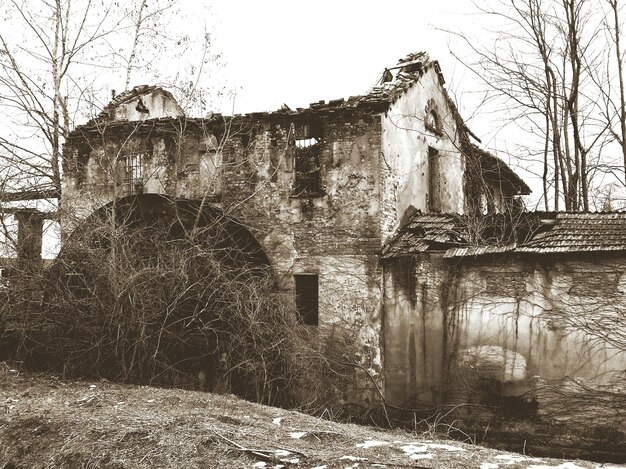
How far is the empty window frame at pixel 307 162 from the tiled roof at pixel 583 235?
4734 mm

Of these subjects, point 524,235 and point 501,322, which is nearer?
point 501,322

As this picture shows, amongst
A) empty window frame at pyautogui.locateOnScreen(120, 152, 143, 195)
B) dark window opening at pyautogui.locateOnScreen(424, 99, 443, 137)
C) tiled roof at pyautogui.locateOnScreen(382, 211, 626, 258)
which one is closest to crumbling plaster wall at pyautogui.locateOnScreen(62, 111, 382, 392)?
empty window frame at pyautogui.locateOnScreen(120, 152, 143, 195)

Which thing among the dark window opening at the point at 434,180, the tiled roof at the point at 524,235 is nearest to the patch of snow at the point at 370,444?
the tiled roof at the point at 524,235

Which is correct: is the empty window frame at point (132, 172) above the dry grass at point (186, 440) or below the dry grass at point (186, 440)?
above

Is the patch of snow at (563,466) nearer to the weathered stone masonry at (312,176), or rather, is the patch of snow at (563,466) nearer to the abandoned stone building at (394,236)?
the abandoned stone building at (394,236)

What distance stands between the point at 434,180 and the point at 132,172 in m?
7.69

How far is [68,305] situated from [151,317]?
1.73 m

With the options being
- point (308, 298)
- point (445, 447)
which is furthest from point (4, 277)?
point (445, 447)

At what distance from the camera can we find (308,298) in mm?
14570

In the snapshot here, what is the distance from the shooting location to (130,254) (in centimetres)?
1308

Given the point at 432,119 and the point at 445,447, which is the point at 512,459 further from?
the point at 432,119

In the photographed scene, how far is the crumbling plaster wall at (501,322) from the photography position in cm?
1196

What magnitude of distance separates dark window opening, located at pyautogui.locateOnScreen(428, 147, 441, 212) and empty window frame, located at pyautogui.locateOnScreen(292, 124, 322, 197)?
3.63 metres

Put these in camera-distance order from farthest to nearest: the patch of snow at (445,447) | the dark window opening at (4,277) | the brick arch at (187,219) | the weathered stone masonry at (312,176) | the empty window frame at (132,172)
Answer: the empty window frame at (132,172) → the brick arch at (187,219) → the weathered stone masonry at (312,176) → the dark window opening at (4,277) → the patch of snow at (445,447)
